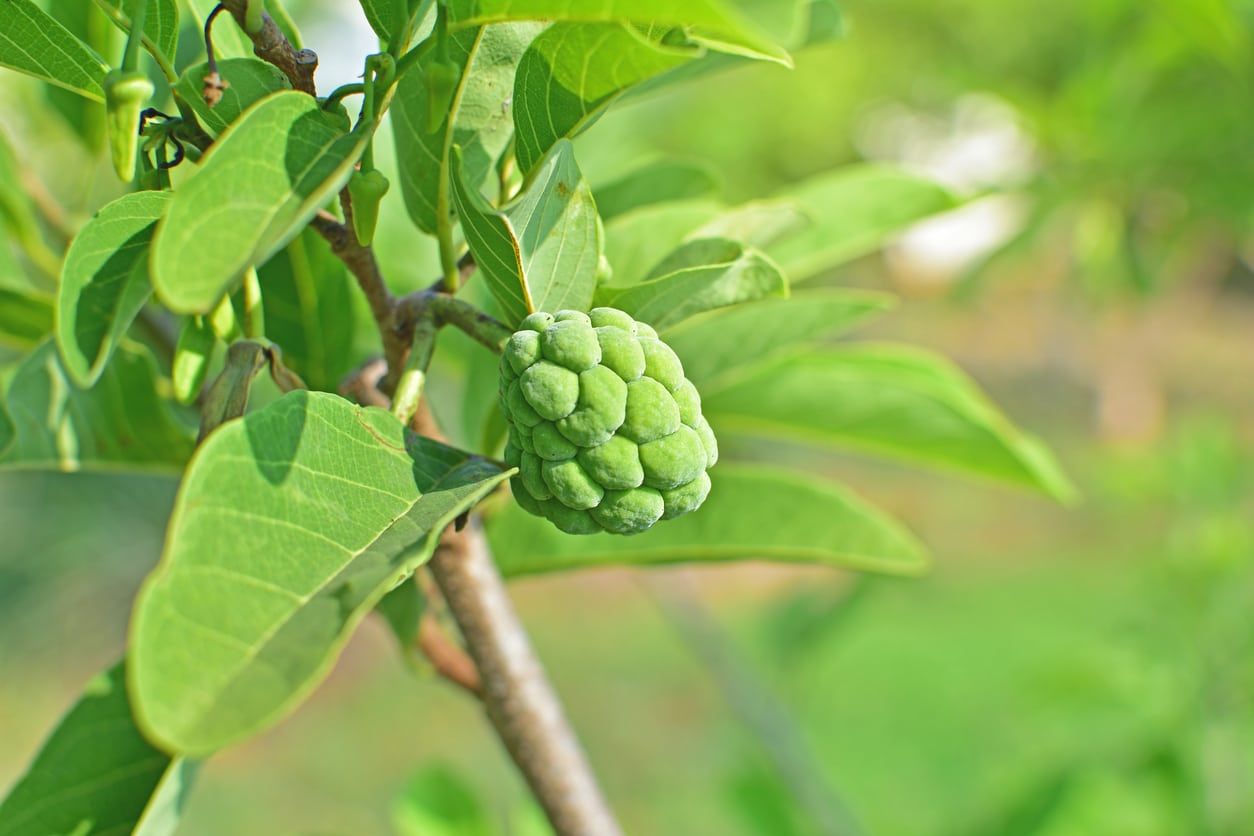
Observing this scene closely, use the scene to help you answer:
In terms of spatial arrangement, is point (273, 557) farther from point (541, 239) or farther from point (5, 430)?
point (5, 430)

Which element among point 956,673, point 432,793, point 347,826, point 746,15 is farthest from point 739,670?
point 956,673

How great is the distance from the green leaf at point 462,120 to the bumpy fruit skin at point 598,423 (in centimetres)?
12

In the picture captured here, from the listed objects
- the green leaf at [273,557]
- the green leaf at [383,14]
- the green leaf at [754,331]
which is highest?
the green leaf at [383,14]

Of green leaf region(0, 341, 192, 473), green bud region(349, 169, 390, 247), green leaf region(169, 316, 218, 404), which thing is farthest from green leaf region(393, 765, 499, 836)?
green bud region(349, 169, 390, 247)

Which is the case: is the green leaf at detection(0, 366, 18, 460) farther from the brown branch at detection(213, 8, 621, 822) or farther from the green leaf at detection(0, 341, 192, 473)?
the brown branch at detection(213, 8, 621, 822)

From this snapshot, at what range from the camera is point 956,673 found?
323 inches

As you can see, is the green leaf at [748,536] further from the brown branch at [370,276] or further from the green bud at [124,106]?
the green bud at [124,106]

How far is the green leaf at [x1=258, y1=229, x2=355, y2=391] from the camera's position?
94 centimetres

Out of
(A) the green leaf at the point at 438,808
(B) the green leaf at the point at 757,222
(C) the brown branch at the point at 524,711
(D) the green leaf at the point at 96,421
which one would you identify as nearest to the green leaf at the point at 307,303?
(D) the green leaf at the point at 96,421

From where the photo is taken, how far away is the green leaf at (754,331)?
93cm

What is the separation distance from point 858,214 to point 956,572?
1006 cm

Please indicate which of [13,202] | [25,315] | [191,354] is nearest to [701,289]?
[191,354]

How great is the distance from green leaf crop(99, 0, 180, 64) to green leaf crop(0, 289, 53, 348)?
1.29ft

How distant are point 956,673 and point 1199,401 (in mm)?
9224
